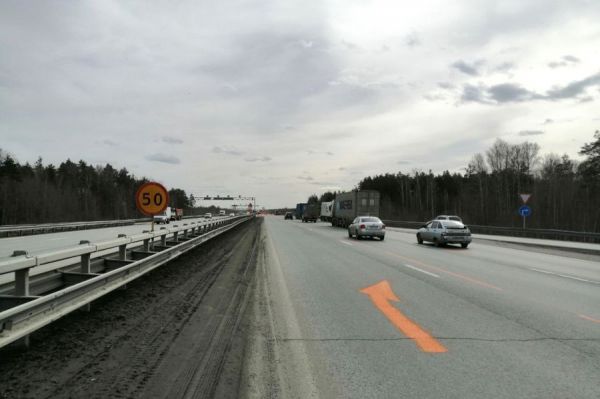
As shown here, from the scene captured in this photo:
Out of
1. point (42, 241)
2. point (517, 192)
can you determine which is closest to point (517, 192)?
point (517, 192)

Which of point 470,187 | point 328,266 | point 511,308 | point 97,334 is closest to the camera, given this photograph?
point 97,334

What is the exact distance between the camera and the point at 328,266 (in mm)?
14375

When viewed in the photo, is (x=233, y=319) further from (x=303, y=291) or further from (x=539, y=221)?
(x=539, y=221)

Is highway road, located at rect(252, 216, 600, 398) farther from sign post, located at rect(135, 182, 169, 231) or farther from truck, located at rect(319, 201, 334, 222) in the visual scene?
truck, located at rect(319, 201, 334, 222)

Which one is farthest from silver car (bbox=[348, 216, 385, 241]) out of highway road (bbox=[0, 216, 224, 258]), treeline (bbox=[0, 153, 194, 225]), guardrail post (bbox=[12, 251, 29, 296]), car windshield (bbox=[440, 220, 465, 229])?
treeline (bbox=[0, 153, 194, 225])

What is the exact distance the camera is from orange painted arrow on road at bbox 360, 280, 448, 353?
5625mm

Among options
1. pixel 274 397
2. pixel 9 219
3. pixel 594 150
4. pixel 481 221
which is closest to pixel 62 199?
pixel 9 219

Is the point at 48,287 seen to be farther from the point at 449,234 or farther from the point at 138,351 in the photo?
the point at 449,234

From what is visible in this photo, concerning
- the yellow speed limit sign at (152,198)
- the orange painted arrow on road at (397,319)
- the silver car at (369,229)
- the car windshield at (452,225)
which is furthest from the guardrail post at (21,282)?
the silver car at (369,229)

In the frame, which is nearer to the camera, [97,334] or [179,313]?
[97,334]

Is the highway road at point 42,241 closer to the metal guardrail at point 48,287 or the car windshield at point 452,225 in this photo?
the metal guardrail at point 48,287

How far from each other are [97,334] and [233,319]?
6.42 feet

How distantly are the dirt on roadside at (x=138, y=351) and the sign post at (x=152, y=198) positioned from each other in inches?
110

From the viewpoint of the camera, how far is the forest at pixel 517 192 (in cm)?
5756
